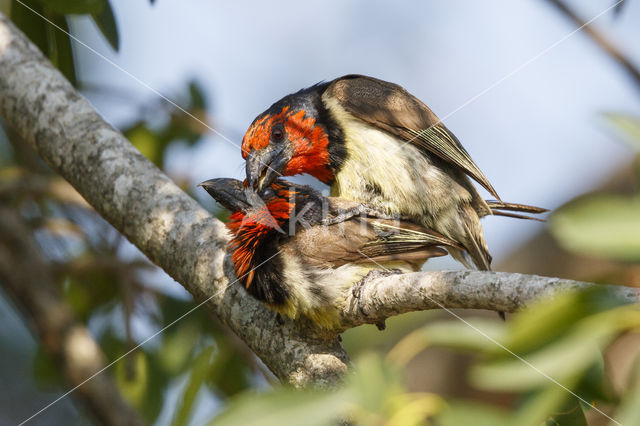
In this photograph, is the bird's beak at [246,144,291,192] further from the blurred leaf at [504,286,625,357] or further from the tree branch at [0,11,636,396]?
the blurred leaf at [504,286,625,357]

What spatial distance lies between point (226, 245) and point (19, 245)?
1.96 m

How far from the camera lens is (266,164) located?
3.42m

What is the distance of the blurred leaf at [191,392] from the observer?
2455 mm

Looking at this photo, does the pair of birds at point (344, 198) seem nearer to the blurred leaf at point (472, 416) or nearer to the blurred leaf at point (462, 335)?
the blurred leaf at point (462, 335)

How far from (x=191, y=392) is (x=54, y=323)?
1775 mm

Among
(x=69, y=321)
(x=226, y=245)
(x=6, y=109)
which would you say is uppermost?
(x=226, y=245)

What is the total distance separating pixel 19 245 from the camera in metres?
4.23

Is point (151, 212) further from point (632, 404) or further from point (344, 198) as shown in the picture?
point (632, 404)

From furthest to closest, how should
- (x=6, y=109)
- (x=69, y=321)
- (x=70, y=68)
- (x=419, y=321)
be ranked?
(x=419, y=321) < (x=69, y=321) < (x=70, y=68) < (x=6, y=109)

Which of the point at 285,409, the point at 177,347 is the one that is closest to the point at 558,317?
the point at 285,409

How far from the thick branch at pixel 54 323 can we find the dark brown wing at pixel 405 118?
1981 mm

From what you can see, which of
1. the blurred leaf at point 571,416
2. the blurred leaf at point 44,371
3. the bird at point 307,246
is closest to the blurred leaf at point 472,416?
the blurred leaf at point 571,416

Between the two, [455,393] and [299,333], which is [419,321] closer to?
[455,393]

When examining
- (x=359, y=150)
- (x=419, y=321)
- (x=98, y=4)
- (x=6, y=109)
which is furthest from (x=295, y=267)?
(x=419, y=321)
